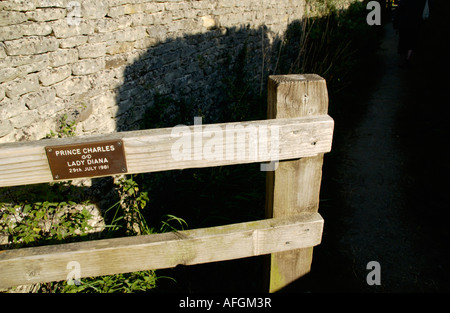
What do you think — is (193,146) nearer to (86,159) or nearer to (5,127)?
(86,159)

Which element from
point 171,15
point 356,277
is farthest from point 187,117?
point 356,277

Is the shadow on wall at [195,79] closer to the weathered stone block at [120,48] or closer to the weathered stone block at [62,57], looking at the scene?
the weathered stone block at [120,48]

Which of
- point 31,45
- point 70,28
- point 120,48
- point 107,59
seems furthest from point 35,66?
point 120,48

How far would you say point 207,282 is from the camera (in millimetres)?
2898

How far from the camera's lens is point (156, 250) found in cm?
164

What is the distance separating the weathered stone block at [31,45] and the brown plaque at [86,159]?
57.6 inches

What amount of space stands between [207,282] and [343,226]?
155cm

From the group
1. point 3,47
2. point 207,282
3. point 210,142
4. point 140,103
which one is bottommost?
point 207,282

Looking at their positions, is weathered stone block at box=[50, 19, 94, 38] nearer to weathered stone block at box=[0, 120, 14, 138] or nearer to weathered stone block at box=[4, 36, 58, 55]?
weathered stone block at box=[4, 36, 58, 55]

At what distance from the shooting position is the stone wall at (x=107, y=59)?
2.40m

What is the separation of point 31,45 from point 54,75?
277 millimetres

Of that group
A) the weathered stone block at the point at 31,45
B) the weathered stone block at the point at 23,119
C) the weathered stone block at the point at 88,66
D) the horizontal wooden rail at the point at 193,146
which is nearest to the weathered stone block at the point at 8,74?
the weathered stone block at the point at 31,45

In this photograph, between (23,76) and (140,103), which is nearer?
(23,76)

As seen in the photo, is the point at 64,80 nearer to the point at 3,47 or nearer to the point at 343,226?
the point at 3,47
